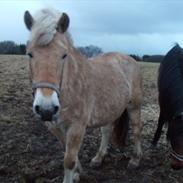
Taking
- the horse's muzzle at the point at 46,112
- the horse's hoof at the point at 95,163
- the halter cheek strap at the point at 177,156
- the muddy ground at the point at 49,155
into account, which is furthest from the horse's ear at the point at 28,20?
the horse's hoof at the point at 95,163

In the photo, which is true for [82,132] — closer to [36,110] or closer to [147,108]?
[36,110]

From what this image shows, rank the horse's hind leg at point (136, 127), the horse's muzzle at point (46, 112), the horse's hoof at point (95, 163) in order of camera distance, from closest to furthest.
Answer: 1. the horse's muzzle at point (46, 112)
2. the horse's hoof at point (95, 163)
3. the horse's hind leg at point (136, 127)

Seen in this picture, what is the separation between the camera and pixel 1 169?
6.06m

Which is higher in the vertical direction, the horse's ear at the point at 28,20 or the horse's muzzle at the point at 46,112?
the horse's ear at the point at 28,20

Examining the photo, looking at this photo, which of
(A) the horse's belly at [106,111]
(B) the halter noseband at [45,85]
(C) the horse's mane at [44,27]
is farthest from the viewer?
(A) the horse's belly at [106,111]

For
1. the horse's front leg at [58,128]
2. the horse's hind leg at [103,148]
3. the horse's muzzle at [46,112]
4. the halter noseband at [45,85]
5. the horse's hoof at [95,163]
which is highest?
the halter noseband at [45,85]

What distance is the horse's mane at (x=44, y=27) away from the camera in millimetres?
4492

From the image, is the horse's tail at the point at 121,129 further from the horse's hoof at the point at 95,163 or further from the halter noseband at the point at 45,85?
the halter noseband at the point at 45,85

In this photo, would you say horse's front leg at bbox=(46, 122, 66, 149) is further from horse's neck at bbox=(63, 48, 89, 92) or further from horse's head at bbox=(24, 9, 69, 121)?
horse's head at bbox=(24, 9, 69, 121)

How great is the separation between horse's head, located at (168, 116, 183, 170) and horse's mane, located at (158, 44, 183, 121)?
13 centimetres

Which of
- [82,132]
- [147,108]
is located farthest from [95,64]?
[147,108]

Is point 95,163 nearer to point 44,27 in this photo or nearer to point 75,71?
point 75,71

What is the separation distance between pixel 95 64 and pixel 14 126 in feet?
6.39

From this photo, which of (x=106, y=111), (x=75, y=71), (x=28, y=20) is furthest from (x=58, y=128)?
(x=28, y=20)
